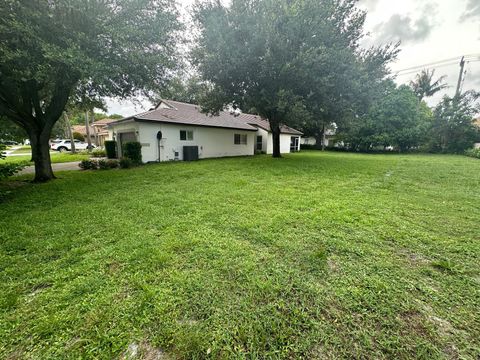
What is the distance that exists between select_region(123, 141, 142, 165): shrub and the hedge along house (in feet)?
1.48

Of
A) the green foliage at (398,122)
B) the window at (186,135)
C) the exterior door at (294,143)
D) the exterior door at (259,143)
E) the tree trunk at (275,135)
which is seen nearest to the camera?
the window at (186,135)

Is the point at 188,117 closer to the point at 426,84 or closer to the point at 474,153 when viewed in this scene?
the point at 474,153

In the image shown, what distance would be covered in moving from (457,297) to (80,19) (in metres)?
9.18

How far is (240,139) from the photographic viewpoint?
1750cm

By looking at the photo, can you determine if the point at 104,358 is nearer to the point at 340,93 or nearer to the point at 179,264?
the point at 179,264

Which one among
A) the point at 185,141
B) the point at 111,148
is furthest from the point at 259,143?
the point at 111,148

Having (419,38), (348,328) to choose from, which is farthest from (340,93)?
(348,328)

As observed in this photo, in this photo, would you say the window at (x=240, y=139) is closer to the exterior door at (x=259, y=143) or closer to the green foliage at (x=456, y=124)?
the exterior door at (x=259, y=143)

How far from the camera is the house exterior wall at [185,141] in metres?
12.1

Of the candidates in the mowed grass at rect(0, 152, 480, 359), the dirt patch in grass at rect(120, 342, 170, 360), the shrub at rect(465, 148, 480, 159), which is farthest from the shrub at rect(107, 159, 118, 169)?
the shrub at rect(465, 148, 480, 159)

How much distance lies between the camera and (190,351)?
1.49 m

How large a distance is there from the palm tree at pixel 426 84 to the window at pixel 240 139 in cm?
3083

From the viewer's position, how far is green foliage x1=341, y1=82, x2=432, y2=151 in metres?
22.9

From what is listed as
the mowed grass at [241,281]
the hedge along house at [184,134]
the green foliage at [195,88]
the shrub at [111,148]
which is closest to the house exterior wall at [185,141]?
the hedge along house at [184,134]
